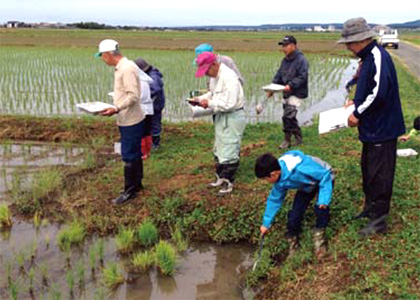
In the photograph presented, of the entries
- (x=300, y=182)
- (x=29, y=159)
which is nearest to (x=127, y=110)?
(x=300, y=182)

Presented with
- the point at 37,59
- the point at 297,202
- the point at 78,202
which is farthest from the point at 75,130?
the point at 37,59

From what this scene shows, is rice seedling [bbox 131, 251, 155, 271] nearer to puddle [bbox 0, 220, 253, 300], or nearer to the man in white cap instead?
puddle [bbox 0, 220, 253, 300]

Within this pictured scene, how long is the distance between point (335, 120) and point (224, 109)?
108 cm

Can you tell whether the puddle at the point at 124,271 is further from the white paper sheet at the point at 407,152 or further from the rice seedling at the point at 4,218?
the white paper sheet at the point at 407,152

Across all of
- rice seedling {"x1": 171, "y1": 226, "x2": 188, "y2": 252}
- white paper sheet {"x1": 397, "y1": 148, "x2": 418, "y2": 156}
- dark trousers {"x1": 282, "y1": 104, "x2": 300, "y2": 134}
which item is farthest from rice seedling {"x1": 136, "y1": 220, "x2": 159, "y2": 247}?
white paper sheet {"x1": 397, "y1": 148, "x2": 418, "y2": 156}

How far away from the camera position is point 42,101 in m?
10.6

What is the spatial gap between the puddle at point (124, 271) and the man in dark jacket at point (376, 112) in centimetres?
122

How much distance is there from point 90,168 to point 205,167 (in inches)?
62.5

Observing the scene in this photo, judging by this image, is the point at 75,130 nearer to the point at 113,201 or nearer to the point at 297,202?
the point at 113,201

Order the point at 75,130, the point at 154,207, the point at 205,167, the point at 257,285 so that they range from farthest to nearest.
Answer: the point at 75,130
the point at 205,167
the point at 154,207
the point at 257,285

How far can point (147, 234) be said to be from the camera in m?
4.25

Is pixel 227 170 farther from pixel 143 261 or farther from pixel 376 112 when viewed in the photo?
pixel 376 112

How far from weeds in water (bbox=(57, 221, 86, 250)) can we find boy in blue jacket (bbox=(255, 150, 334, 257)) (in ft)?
5.96

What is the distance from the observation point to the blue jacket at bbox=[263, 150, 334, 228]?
343cm
